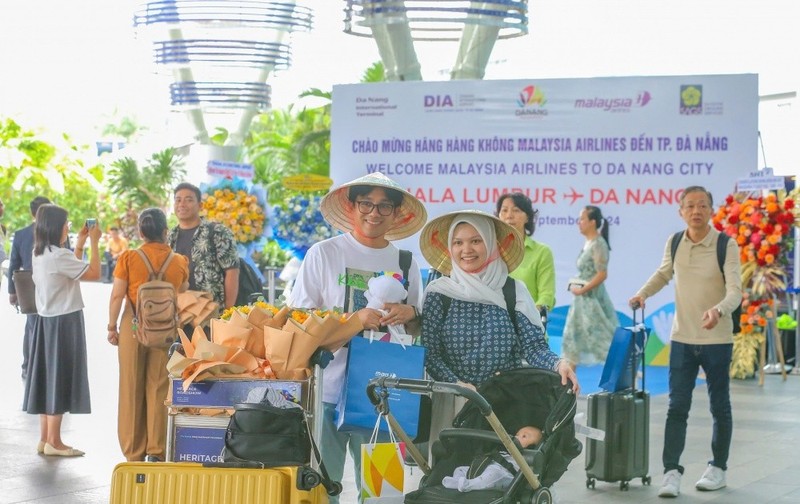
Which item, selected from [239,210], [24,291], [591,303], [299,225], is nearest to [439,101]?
[299,225]

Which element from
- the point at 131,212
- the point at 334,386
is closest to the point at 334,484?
the point at 334,386

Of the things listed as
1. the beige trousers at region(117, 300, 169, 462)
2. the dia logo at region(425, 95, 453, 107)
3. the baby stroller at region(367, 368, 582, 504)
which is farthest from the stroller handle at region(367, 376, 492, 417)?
the dia logo at region(425, 95, 453, 107)

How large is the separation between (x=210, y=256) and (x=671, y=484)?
323cm

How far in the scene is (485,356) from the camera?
4793 mm

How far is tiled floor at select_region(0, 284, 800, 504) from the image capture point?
700 centimetres

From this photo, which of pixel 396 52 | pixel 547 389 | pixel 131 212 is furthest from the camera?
pixel 131 212

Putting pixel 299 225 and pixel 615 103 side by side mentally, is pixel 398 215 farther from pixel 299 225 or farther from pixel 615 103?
pixel 299 225

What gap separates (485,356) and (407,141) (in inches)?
324

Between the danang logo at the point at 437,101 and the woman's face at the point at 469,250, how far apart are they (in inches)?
316

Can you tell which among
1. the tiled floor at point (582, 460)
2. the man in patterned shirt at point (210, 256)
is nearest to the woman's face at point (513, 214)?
the tiled floor at point (582, 460)

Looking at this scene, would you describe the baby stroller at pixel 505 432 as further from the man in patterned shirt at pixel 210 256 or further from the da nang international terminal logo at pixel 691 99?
the da nang international terminal logo at pixel 691 99

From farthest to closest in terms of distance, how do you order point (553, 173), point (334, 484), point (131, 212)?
1. point (131, 212)
2. point (553, 173)
3. point (334, 484)

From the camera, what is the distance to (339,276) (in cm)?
497

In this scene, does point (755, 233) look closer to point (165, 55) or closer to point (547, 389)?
point (547, 389)
